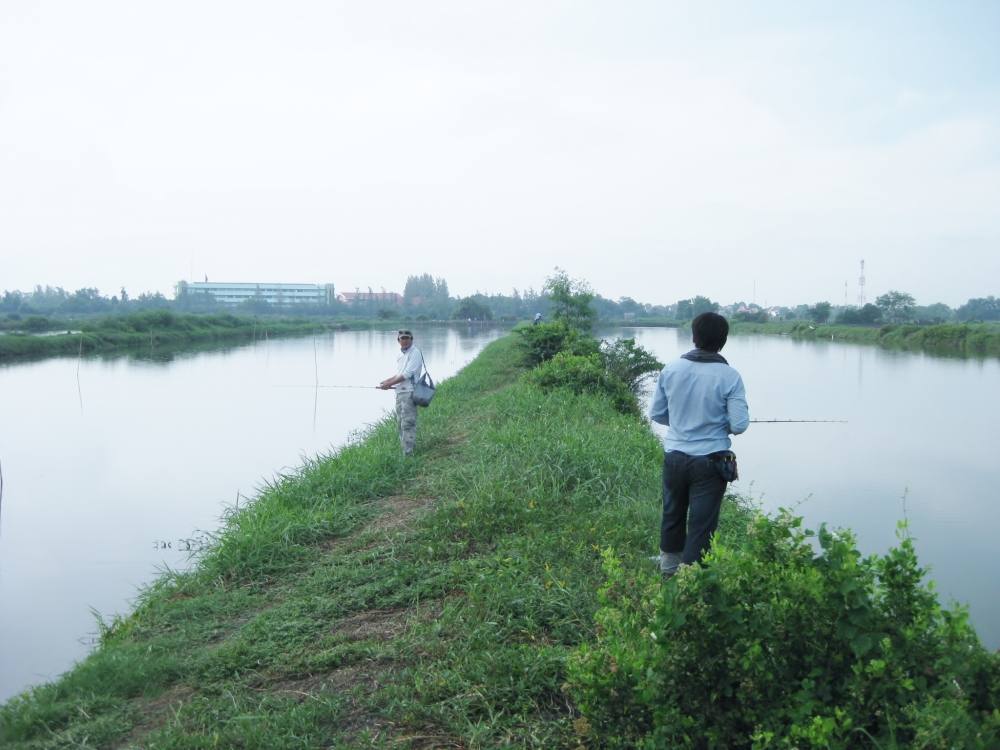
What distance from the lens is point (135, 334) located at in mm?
38281

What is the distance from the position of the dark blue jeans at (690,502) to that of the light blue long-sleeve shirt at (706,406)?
0.22ft

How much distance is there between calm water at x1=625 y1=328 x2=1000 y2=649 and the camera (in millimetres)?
7586

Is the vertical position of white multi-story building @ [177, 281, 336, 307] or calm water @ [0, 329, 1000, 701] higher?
white multi-story building @ [177, 281, 336, 307]

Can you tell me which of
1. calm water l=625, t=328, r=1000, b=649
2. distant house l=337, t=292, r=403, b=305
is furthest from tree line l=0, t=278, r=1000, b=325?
calm water l=625, t=328, r=1000, b=649

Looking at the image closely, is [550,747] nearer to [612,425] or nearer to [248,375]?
[612,425]

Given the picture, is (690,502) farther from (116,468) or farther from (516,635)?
(116,468)

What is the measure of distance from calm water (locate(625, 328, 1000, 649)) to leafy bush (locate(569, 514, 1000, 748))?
83 centimetres

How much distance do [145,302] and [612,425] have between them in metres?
78.2

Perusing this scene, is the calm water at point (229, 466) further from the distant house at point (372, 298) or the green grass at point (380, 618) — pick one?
the distant house at point (372, 298)

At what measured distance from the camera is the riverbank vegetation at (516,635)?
1.95 metres

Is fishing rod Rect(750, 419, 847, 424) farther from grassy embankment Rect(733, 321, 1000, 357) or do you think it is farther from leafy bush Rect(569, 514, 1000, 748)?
grassy embankment Rect(733, 321, 1000, 357)

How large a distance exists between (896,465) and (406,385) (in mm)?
8449

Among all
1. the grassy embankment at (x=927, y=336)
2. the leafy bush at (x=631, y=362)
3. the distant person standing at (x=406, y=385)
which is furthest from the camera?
the grassy embankment at (x=927, y=336)

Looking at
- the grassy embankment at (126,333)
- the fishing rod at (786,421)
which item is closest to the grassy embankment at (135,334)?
the grassy embankment at (126,333)
